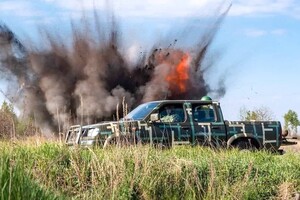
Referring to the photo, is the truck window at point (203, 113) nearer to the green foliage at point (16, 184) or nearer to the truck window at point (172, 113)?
the truck window at point (172, 113)

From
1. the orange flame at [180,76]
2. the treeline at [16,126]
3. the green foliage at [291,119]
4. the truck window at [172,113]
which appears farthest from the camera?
the green foliage at [291,119]

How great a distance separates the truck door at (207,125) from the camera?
15859mm

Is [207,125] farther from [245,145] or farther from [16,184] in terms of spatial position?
[16,184]

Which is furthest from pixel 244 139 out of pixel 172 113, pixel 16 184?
pixel 16 184

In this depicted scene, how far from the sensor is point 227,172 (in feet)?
35.6

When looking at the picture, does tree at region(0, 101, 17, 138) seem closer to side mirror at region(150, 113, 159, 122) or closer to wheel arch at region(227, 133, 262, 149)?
side mirror at region(150, 113, 159, 122)

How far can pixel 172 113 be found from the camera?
53.1 ft

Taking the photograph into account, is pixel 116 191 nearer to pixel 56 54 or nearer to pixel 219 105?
pixel 219 105

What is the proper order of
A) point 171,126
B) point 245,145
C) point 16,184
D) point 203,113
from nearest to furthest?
point 16,184, point 171,126, point 245,145, point 203,113

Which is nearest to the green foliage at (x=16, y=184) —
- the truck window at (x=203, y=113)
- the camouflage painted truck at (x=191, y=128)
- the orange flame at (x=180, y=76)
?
the camouflage painted truck at (x=191, y=128)

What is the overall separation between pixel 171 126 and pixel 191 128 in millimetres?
563

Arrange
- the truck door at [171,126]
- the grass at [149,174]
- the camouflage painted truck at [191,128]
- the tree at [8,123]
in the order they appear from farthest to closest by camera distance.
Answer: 1. the truck door at [171,126]
2. the camouflage painted truck at [191,128]
3. the tree at [8,123]
4. the grass at [149,174]

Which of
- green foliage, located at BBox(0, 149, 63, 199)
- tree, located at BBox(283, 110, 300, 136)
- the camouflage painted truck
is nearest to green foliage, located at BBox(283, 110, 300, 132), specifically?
tree, located at BBox(283, 110, 300, 136)

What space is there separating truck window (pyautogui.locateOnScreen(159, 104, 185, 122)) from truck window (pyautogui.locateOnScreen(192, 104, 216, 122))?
376mm
